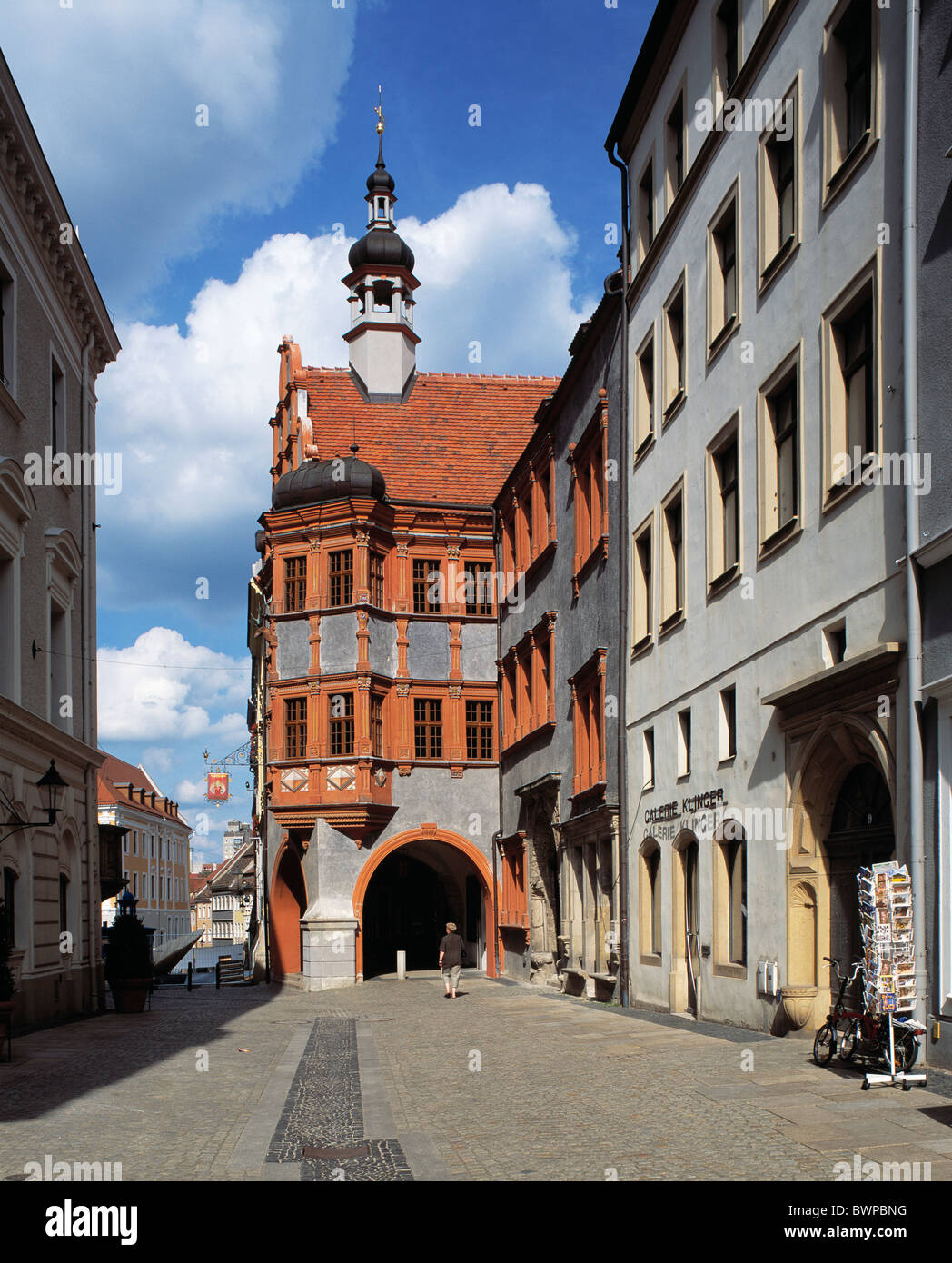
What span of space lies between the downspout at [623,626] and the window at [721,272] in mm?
5282

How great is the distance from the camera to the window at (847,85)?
15.0m

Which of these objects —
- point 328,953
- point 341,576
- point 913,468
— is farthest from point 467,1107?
point 341,576

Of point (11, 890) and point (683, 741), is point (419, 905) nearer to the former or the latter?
point (11, 890)

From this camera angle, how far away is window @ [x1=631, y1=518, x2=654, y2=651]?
81.2 ft

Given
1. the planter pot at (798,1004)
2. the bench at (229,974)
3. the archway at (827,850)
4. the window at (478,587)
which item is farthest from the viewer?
the bench at (229,974)

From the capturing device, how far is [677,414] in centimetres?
2244

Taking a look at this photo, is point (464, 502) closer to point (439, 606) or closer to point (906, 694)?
point (439, 606)

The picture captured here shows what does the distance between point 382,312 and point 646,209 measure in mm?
24564

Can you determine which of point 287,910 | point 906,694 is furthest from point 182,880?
point 906,694

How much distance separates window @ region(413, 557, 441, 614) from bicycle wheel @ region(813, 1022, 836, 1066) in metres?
27.9

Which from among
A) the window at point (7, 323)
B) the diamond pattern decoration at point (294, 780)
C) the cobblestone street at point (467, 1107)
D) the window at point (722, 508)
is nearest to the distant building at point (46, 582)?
the window at point (7, 323)

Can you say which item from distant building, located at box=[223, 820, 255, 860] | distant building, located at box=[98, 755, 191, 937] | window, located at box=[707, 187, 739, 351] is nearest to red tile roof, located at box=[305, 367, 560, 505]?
window, located at box=[707, 187, 739, 351]

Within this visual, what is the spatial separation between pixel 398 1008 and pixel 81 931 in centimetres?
634

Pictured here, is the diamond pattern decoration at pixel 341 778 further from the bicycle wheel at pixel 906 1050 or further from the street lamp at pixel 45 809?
the bicycle wheel at pixel 906 1050
